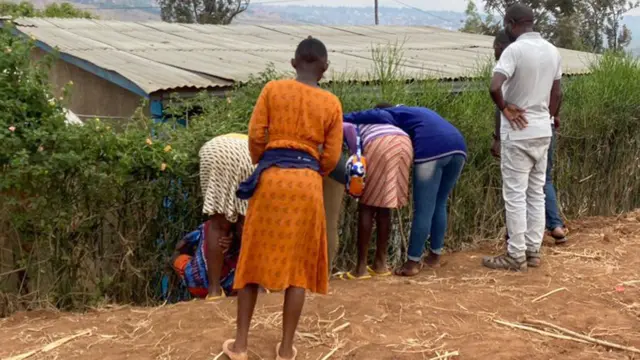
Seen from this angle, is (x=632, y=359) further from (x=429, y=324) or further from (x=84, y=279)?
(x=84, y=279)

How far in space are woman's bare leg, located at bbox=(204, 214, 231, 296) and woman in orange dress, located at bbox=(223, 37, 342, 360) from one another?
1.21 metres

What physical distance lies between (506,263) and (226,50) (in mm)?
6081

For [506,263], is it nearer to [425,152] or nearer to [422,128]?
[425,152]

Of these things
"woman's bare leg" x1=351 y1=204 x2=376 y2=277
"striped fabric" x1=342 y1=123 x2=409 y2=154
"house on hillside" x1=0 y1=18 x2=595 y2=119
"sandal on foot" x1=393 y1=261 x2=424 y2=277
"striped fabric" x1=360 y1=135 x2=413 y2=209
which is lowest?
"sandal on foot" x1=393 y1=261 x2=424 y2=277

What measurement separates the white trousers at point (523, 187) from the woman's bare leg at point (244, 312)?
2.66m

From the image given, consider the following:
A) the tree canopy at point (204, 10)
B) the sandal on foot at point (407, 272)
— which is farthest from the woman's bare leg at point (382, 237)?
A: the tree canopy at point (204, 10)

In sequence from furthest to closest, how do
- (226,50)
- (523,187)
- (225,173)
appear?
(226,50), (523,187), (225,173)

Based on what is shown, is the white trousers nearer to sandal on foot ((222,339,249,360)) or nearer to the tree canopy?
sandal on foot ((222,339,249,360))

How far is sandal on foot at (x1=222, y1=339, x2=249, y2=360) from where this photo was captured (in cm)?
389

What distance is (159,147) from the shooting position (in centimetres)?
494

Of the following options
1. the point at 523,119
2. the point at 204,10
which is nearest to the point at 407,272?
the point at 523,119

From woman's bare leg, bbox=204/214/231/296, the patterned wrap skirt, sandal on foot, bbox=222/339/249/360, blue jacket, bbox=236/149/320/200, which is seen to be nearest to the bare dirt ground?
sandal on foot, bbox=222/339/249/360

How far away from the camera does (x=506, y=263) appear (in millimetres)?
5906

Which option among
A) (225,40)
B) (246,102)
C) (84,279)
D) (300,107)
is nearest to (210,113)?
(246,102)
